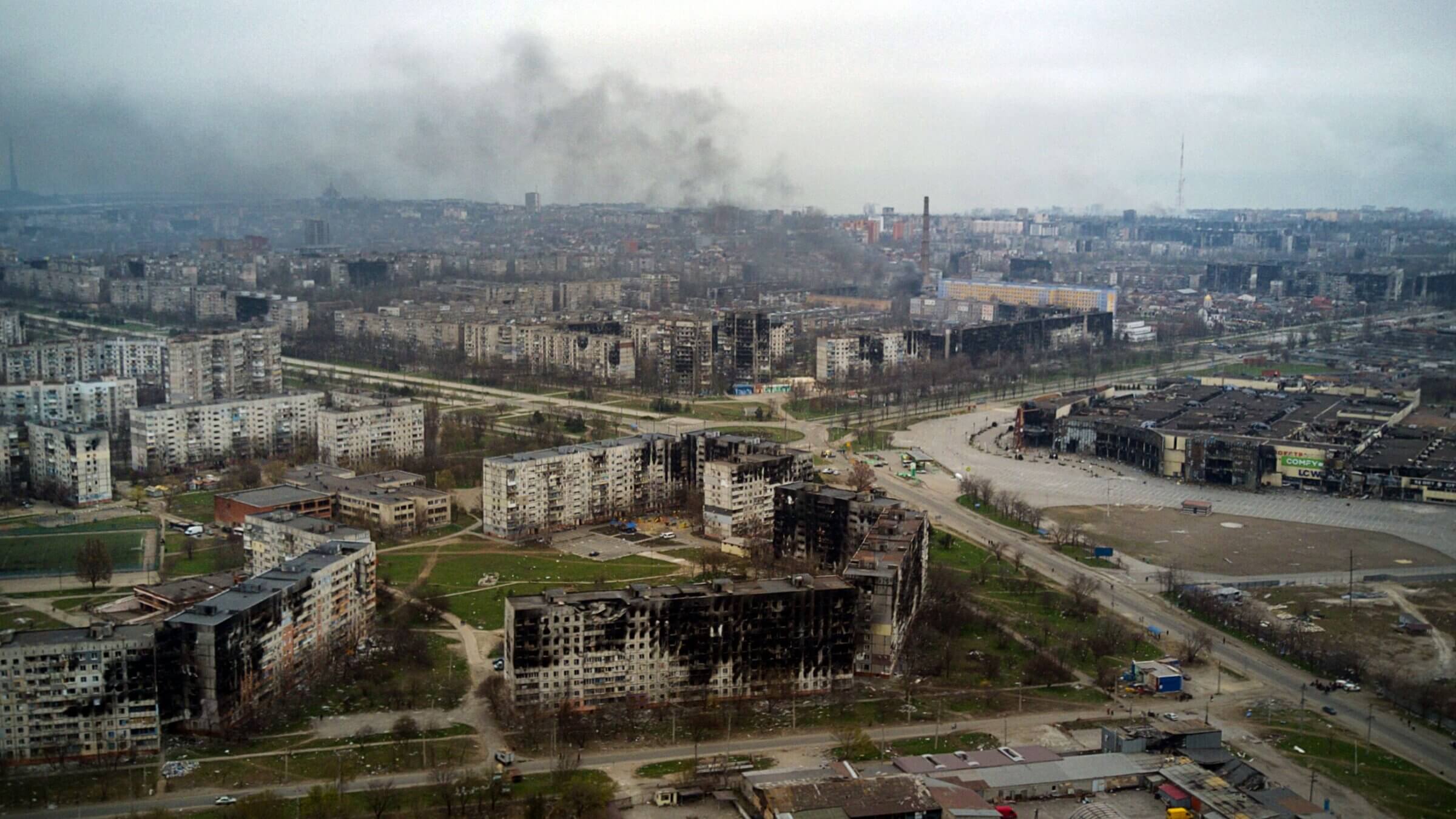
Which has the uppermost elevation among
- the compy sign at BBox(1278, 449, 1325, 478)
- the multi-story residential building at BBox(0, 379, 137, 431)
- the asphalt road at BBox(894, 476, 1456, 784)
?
the multi-story residential building at BBox(0, 379, 137, 431)

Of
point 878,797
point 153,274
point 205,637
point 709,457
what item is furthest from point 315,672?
point 153,274

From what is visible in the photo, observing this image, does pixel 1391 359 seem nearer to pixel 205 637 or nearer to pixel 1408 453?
pixel 1408 453

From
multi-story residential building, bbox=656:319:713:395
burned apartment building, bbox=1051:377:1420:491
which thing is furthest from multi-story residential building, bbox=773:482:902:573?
multi-story residential building, bbox=656:319:713:395

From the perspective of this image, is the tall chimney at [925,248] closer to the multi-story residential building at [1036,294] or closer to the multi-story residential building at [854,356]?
the multi-story residential building at [1036,294]

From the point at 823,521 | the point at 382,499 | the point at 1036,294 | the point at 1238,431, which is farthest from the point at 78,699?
the point at 1036,294

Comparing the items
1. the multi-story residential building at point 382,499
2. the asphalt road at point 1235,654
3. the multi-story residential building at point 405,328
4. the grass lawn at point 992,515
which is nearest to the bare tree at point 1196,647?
the asphalt road at point 1235,654

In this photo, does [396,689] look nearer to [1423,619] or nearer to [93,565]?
[93,565]

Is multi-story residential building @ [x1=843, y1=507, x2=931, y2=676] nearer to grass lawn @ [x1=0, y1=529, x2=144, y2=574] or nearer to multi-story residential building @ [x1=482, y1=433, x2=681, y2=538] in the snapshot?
multi-story residential building @ [x1=482, y1=433, x2=681, y2=538]
